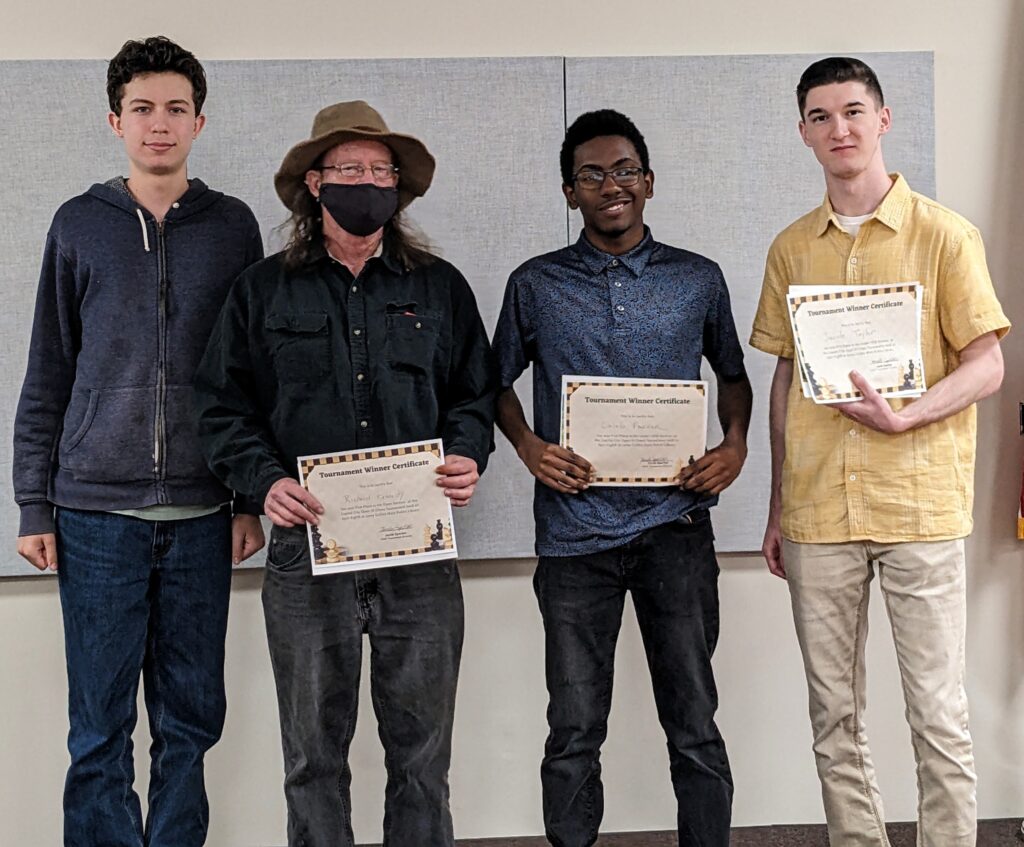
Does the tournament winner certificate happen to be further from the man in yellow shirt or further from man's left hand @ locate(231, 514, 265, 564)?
the man in yellow shirt

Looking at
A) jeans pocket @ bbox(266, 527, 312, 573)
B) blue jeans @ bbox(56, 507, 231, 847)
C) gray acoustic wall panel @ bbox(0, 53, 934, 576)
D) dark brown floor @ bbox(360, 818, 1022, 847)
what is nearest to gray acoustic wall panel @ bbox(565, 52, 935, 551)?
gray acoustic wall panel @ bbox(0, 53, 934, 576)

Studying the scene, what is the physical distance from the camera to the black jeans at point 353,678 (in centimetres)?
221

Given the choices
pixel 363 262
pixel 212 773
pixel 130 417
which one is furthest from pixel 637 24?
pixel 212 773

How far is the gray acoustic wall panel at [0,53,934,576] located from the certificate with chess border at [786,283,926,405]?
0.78 metres

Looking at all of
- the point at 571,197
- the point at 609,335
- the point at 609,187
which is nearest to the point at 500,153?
the point at 571,197

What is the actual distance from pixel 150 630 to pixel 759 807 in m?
1.84

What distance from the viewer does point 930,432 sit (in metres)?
2.33

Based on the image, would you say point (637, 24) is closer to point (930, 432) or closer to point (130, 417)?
point (930, 432)

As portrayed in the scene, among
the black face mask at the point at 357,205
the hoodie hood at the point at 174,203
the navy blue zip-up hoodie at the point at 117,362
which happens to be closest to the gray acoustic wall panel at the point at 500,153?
the hoodie hood at the point at 174,203

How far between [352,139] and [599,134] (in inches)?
21.9

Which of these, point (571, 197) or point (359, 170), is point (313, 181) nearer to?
point (359, 170)

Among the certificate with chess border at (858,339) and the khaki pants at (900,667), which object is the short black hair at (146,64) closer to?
the certificate with chess border at (858,339)

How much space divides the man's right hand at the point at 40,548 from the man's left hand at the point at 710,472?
145 centimetres

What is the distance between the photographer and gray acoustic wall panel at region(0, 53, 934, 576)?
2.93 metres
